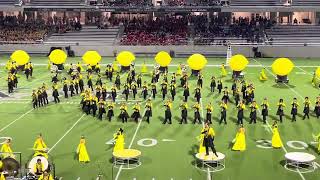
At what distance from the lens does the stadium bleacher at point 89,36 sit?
50.2 meters

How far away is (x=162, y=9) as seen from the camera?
2028 inches

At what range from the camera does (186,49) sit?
4791cm

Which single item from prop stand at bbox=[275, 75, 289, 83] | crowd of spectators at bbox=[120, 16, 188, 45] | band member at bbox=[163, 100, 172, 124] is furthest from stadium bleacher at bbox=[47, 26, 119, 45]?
band member at bbox=[163, 100, 172, 124]

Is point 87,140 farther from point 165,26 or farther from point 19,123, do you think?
point 165,26

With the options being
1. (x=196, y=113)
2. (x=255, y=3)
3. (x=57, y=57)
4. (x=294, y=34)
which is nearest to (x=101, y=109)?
(x=196, y=113)

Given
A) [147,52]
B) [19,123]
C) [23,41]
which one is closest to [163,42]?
[147,52]

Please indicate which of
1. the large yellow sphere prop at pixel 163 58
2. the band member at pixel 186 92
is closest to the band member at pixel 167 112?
the band member at pixel 186 92

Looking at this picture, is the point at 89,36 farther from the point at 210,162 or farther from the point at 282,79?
the point at 210,162

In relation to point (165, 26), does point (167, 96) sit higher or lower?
lower

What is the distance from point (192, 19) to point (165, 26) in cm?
347

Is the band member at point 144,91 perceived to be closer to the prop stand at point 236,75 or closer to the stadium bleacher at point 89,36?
the prop stand at point 236,75

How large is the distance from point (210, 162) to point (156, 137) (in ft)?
13.5

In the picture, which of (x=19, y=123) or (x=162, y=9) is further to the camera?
(x=162, y=9)

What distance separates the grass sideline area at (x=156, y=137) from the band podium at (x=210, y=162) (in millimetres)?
267
